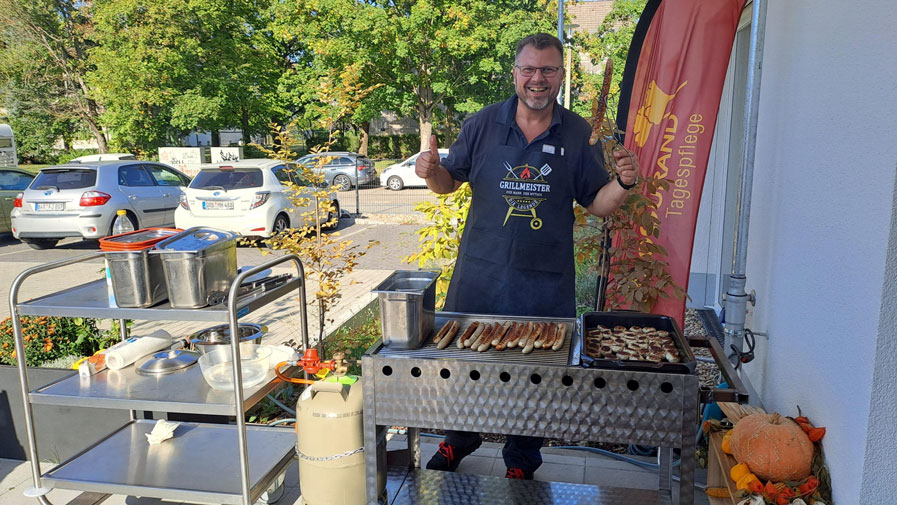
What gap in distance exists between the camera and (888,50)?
2.04 meters

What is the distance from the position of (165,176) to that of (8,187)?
3087 mm

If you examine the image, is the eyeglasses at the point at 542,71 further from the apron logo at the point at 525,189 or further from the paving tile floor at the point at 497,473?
the paving tile floor at the point at 497,473

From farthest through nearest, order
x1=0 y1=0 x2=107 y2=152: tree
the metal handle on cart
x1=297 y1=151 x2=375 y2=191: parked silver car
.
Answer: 1. x1=0 y1=0 x2=107 y2=152: tree
2. x1=297 y1=151 x2=375 y2=191: parked silver car
3. the metal handle on cart

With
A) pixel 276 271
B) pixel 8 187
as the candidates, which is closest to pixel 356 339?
pixel 276 271

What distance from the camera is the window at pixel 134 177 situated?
11.0 meters

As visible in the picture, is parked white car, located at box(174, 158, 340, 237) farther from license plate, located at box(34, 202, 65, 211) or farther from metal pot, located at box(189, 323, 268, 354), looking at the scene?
metal pot, located at box(189, 323, 268, 354)

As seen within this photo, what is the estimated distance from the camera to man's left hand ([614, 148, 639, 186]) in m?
2.46

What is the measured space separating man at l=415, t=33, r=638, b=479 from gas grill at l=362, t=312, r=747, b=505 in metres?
0.62

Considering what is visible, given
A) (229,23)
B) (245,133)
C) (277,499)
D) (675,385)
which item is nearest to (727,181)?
(675,385)

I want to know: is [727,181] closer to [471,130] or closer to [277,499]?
[471,130]

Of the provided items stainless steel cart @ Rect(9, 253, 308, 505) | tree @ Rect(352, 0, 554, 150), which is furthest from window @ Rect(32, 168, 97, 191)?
tree @ Rect(352, 0, 554, 150)

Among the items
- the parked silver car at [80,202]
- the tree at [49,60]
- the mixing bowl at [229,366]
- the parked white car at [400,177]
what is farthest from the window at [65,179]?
the tree at [49,60]

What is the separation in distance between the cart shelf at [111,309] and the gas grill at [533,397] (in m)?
0.71

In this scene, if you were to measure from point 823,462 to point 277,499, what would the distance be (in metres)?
2.55
